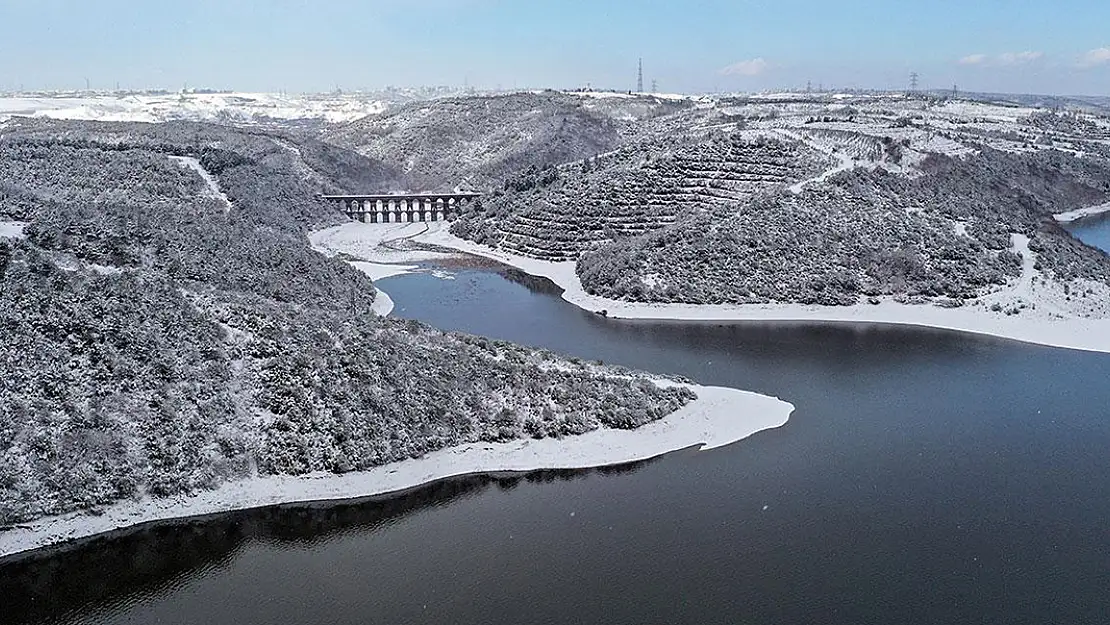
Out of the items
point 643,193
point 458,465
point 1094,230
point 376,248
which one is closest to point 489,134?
point 376,248

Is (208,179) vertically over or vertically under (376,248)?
over

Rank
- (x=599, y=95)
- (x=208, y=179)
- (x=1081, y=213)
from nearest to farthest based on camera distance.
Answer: (x=208, y=179) → (x=1081, y=213) → (x=599, y=95)

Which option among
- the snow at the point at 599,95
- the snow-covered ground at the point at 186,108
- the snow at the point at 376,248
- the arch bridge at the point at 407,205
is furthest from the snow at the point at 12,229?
the snow at the point at 599,95

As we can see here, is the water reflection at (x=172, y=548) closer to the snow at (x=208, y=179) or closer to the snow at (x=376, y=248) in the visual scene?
the snow at (x=376, y=248)

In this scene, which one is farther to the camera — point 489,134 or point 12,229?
point 489,134

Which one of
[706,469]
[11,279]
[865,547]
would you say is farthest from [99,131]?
[865,547]

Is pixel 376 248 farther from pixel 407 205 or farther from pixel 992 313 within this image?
pixel 992 313

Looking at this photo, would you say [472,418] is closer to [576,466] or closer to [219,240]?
[576,466]

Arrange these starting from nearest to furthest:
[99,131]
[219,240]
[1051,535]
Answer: [1051,535]
[219,240]
[99,131]

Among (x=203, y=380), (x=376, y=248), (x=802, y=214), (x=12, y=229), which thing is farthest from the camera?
(x=376, y=248)
